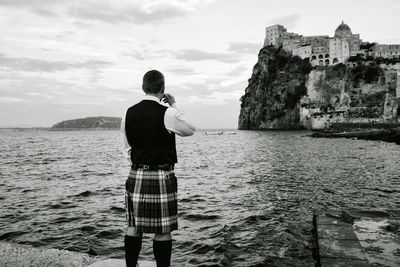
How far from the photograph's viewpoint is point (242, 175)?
22.7 m

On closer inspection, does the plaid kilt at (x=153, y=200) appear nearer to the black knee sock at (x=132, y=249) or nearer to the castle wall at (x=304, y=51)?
the black knee sock at (x=132, y=249)

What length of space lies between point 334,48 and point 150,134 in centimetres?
13807

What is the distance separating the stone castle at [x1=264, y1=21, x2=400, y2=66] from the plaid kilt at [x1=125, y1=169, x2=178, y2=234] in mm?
136199

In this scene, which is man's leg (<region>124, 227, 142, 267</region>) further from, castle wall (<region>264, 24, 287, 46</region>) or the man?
castle wall (<region>264, 24, 287, 46</region>)

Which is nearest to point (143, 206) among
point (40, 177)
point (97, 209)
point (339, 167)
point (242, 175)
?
point (97, 209)

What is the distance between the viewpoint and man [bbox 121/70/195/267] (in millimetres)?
4297

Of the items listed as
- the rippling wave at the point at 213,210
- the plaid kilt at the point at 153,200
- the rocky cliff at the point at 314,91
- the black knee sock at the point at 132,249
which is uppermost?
the rocky cliff at the point at 314,91

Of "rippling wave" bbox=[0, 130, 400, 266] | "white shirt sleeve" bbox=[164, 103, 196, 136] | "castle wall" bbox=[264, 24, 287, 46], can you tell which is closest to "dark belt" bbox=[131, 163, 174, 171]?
"white shirt sleeve" bbox=[164, 103, 196, 136]

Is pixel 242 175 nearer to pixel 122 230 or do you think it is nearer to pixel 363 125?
pixel 122 230

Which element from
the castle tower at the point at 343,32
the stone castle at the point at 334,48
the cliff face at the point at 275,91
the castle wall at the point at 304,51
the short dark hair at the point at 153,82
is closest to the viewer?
the short dark hair at the point at 153,82

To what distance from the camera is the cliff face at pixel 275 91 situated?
13188 cm

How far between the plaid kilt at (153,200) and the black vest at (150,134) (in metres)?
0.18

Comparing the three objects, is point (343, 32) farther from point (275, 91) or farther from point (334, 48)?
point (275, 91)

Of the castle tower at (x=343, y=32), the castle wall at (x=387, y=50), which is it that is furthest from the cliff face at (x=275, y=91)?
the castle wall at (x=387, y=50)
